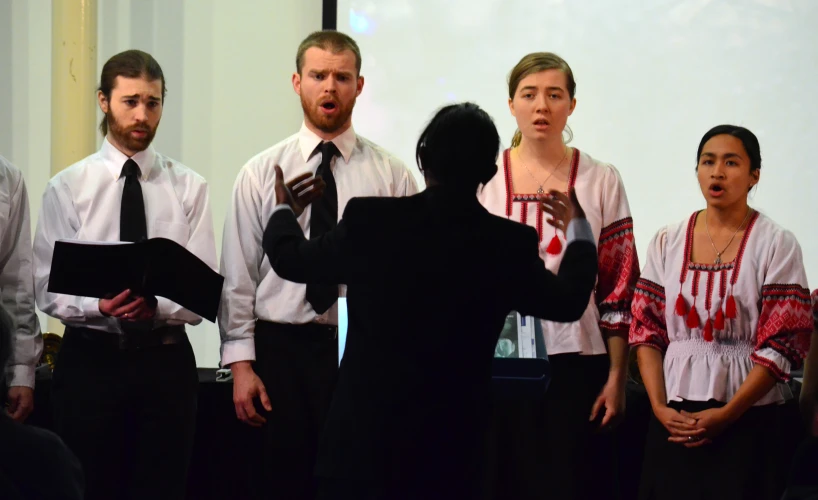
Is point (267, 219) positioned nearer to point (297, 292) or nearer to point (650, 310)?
point (297, 292)

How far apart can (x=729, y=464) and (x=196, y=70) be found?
2895 millimetres

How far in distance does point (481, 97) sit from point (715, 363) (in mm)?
1898

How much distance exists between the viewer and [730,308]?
8.70 feet

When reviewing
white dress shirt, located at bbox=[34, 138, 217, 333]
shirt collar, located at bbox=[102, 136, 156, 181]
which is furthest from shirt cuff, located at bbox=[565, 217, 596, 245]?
shirt collar, located at bbox=[102, 136, 156, 181]

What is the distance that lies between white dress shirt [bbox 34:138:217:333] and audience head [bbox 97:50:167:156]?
0.05 meters

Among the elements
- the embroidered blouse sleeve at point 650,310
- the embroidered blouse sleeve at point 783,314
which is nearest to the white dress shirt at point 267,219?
the embroidered blouse sleeve at point 650,310

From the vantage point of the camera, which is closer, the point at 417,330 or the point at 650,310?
the point at 417,330

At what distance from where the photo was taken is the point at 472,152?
1.88 metres

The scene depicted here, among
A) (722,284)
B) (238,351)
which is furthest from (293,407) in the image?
(722,284)

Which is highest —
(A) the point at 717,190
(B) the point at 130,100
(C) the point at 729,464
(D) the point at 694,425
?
(B) the point at 130,100

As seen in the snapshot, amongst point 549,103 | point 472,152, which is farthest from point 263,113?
point 472,152

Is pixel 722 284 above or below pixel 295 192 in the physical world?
below

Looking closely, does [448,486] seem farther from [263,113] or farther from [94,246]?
[263,113]

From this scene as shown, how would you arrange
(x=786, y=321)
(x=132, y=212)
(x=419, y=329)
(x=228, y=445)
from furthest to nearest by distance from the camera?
(x=228, y=445)
(x=132, y=212)
(x=786, y=321)
(x=419, y=329)
